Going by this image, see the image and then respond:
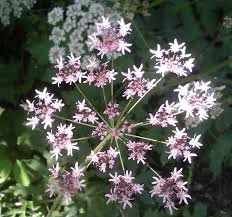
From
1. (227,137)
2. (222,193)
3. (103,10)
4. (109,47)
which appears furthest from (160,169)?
(109,47)

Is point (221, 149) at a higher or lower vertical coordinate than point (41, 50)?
lower

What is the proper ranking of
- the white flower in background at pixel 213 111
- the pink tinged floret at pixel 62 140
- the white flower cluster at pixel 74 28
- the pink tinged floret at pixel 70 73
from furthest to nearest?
the white flower cluster at pixel 74 28
the white flower in background at pixel 213 111
the pink tinged floret at pixel 70 73
the pink tinged floret at pixel 62 140

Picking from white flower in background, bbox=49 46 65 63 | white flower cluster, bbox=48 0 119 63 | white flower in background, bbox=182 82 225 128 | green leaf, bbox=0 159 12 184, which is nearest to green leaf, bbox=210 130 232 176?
white flower in background, bbox=182 82 225 128

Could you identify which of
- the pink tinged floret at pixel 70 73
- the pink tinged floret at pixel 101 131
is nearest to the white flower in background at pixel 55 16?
the pink tinged floret at pixel 70 73

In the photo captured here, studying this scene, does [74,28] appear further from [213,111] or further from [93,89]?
[213,111]

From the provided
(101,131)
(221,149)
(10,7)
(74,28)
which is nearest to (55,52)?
(74,28)

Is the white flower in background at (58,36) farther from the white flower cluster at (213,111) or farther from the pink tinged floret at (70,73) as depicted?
the white flower cluster at (213,111)

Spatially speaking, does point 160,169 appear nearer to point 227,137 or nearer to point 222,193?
point 222,193
